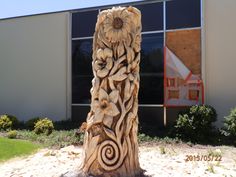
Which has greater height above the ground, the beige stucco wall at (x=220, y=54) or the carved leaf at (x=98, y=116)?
the beige stucco wall at (x=220, y=54)

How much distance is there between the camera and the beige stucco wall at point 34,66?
1609cm

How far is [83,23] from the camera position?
1566cm

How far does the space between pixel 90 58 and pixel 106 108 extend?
31.2 feet

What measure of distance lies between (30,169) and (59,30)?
999 centimetres

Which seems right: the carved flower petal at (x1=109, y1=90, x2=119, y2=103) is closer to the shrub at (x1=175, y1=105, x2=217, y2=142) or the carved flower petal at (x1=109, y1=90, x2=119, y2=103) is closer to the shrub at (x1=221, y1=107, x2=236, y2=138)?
the shrub at (x1=175, y1=105, x2=217, y2=142)

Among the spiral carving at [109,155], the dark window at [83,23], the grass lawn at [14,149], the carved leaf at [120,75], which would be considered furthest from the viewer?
the dark window at [83,23]

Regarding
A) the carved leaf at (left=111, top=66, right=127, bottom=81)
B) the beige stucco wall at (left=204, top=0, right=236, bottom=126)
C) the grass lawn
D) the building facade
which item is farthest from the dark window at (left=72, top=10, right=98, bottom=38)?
the carved leaf at (left=111, top=66, right=127, bottom=81)

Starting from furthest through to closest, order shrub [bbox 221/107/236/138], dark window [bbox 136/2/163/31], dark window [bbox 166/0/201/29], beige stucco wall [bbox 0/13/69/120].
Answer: beige stucco wall [bbox 0/13/69/120] < dark window [bbox 136/2/163/31] < dark window [bbox 166/0/201/29] < shrub [bbox 221/107/236/138]

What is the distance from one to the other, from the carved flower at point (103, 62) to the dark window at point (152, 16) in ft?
27.0

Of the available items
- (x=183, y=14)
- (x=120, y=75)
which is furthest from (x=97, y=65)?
(x=183, y=14)

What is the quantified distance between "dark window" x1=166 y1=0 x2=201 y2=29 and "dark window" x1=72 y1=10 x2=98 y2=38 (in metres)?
3.16

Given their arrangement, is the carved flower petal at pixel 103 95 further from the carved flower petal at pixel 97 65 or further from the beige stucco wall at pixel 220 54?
the beige stucco wall at pixel 220 54

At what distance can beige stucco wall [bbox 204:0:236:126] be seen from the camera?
12.8 meters

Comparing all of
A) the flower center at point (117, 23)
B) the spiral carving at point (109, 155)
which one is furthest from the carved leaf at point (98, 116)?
the flower center at point (117, 23)
